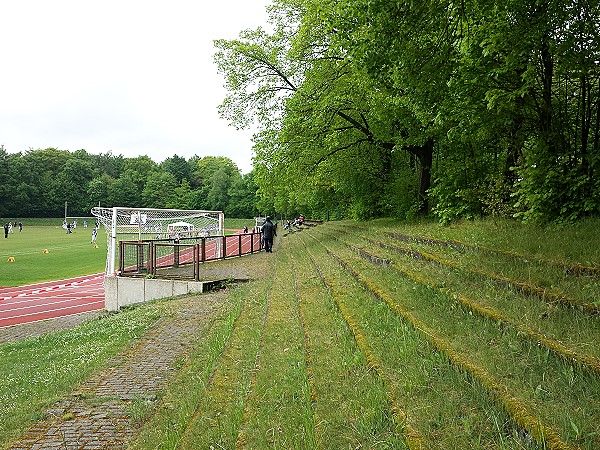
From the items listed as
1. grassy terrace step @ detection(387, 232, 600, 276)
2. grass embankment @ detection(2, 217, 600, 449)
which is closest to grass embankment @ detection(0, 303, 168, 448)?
grass embankment @ detection(2, 217, 600, 449)

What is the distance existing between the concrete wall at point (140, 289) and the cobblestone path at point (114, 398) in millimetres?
5145

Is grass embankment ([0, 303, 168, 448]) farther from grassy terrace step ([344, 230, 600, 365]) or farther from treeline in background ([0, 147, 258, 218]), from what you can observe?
treeline in background ([0, 147, 258, 218])

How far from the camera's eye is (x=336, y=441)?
10.3 ft

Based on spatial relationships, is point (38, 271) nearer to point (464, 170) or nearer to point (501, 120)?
point (464, 170)

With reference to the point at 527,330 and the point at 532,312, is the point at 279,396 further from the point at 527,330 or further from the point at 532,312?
the point at 532,312

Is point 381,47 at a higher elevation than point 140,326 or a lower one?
higher

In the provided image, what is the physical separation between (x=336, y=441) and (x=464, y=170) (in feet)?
38.8

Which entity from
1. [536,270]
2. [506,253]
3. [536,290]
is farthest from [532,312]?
[506,253]

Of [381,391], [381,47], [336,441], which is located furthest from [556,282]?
[381,47]

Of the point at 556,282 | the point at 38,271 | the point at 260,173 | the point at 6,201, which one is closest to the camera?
the point at 556,282

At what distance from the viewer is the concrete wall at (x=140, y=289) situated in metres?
13.6

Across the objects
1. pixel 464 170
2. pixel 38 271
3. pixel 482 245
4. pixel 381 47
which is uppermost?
pixel 381 47

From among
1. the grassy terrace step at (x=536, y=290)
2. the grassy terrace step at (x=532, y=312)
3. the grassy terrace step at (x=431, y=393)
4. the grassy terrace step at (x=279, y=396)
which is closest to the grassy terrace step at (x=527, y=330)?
the grassy terrace step at (x=532, y=312)

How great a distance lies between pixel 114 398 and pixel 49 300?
16.7m
